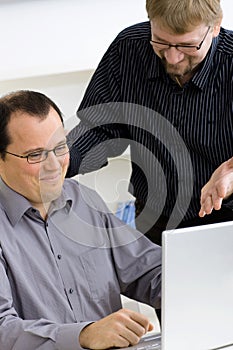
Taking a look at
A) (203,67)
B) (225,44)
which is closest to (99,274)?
(203,67)

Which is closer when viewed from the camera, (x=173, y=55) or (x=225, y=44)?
(x=173, y=55)

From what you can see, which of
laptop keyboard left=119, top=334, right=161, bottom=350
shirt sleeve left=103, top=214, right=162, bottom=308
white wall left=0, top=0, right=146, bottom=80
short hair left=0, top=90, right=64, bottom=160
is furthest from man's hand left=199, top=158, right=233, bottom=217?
white wall left=0, top=0, right=146, bottom=80

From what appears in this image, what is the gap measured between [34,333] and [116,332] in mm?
188

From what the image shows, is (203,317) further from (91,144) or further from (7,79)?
(7,79)

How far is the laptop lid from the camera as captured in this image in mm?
1479

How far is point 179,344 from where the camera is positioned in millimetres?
1540

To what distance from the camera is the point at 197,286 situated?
1.52 m

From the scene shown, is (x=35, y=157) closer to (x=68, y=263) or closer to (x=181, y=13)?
(x=68, y=263)

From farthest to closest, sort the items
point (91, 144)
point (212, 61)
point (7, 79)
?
point (7, 79)
point (91, 144)
point (212, 61)

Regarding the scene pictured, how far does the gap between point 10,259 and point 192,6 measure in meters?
0.74

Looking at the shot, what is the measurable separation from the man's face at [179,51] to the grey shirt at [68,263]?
1.29 feet

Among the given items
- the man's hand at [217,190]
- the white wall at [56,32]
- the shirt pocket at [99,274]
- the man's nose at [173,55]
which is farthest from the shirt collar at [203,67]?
the white wall at [56,32]

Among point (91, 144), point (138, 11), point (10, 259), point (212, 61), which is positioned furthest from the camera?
point (138, 11)

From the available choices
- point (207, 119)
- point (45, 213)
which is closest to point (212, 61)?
point (207, 119)
